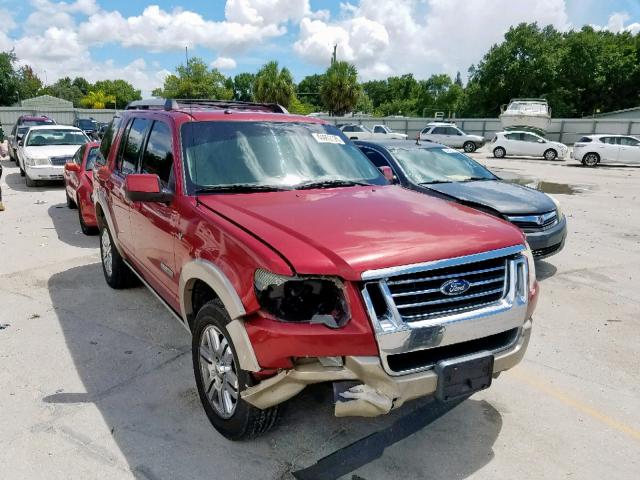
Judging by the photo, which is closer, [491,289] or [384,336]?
[384,336]

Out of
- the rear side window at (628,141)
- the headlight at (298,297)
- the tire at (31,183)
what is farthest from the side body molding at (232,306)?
the rear side window at (628,141)

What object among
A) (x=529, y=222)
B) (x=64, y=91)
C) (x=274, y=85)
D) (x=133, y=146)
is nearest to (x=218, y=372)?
(x=133, y=146)

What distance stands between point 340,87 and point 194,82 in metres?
16.9

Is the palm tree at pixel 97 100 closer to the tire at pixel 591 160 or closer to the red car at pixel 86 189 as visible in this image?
the tire at pixel 591 160

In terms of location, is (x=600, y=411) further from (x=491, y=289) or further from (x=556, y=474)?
(x=491, y=289)

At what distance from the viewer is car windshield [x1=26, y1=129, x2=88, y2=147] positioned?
1406 cm

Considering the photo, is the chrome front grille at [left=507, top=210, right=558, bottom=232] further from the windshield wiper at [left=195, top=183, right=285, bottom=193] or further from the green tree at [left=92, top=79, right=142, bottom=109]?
the green tree at [left=92, top=79, right=142, bottom=109]

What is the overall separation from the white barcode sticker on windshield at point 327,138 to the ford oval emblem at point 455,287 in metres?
1.99

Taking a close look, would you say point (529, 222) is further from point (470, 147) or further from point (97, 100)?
point (97, 100)

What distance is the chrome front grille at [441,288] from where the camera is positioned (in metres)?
2.46

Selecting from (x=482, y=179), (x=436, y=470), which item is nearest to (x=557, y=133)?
(x=482, y=179)

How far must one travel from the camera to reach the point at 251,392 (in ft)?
8.41

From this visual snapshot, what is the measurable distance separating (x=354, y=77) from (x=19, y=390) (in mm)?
42050

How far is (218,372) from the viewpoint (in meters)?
2.98
